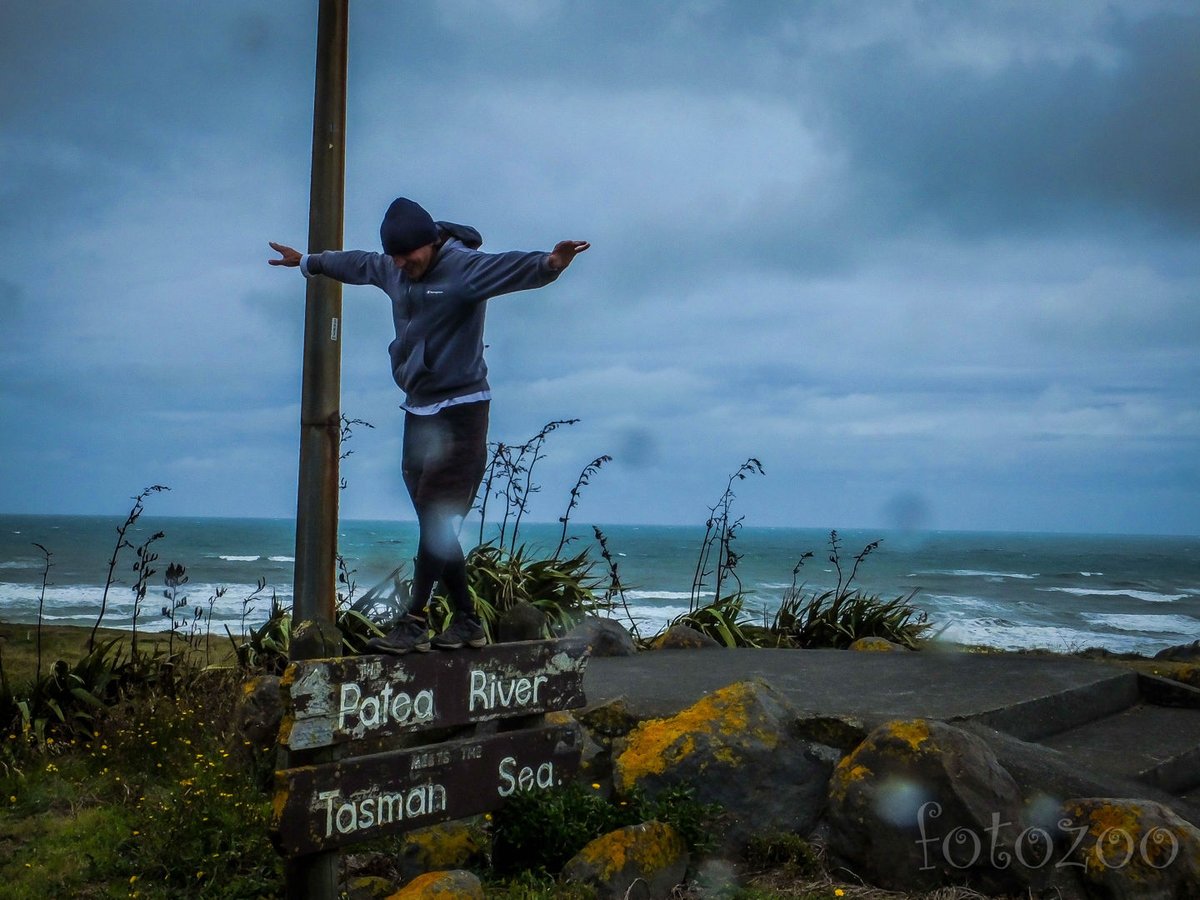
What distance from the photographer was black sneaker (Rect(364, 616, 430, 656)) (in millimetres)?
3578

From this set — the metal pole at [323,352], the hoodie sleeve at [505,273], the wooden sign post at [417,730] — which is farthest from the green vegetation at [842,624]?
the hoodie sleeve at [505,273]

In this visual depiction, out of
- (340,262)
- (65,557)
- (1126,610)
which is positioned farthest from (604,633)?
(65,557)

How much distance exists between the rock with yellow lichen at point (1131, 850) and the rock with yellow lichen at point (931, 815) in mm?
166

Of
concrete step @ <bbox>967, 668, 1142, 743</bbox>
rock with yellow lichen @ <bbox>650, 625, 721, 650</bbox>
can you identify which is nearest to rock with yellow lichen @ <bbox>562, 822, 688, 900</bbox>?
concrete step @ <bbox>967, 668, 1142, 743</bbox>

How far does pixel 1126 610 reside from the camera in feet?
91.8

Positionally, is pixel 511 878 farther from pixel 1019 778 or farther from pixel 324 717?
pixel 1019 778

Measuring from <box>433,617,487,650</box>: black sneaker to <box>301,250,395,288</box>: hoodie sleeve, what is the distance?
4.51 ft

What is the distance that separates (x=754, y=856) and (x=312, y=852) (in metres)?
1.86

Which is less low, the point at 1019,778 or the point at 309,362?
the point at 309,362

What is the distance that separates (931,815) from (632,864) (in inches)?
46.3

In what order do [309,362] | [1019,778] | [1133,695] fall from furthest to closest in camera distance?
[1133,695]
[309,362]
[1019,778]

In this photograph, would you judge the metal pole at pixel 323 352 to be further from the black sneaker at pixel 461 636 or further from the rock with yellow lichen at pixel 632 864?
the rock with yellow lichen at pixel 632 864

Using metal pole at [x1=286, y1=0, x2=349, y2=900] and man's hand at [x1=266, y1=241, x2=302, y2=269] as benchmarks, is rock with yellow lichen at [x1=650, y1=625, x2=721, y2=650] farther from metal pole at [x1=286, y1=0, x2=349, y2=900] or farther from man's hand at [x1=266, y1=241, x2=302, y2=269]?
man's hand at [x1=266, y1=241, x2=302, y2=269]

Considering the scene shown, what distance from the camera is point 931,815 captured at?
3857 millimetres
